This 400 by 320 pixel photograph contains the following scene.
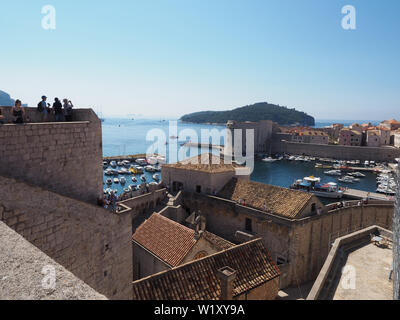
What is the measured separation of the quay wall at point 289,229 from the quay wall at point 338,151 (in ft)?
191

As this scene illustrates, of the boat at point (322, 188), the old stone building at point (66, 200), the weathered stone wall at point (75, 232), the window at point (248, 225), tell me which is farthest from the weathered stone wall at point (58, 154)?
the boat at point (322, 188)

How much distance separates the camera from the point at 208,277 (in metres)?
10.1

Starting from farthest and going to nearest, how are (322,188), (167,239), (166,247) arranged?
(322,188)
(167,239)
(166,247)

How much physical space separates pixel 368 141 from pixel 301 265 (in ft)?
252

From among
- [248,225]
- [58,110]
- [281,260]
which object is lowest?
[281,260]

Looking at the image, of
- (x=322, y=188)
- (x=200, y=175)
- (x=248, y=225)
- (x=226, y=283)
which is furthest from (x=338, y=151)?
(x=226, y=283)

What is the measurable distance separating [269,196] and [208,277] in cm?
1065

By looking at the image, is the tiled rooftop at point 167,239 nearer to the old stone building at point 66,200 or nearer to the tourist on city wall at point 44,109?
the old stone building at point 66,200

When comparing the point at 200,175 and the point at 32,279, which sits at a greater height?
the point at 32,279

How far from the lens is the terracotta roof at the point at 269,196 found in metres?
18.0

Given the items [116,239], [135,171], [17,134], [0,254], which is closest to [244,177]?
[116,239]

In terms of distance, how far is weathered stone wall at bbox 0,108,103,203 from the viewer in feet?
18.3

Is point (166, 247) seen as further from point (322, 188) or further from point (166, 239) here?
point (322, 188)
